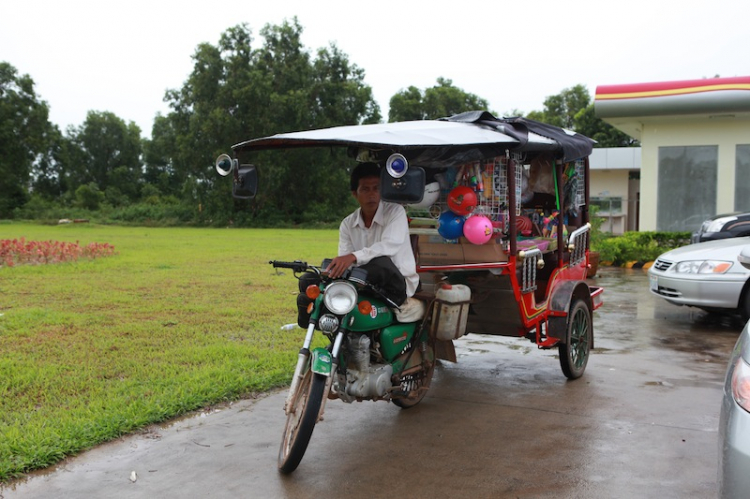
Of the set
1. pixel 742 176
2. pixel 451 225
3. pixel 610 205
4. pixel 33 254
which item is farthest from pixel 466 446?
pixel 610 205

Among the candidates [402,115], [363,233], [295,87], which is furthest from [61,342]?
[402,115]

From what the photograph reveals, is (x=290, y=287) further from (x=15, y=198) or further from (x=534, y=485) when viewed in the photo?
(x=15, y=198)

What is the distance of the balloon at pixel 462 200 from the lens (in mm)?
5344

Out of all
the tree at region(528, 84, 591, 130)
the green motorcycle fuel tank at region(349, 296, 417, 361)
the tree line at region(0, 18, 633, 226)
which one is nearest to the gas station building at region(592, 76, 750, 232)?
the green motorcycle fuel tank at region(349, 296, 417, 361)

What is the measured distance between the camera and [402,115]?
5128cm

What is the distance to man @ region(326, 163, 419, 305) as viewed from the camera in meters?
4.39

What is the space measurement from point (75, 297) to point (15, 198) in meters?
45.3

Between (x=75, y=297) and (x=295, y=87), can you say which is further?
(x=295, y=87)

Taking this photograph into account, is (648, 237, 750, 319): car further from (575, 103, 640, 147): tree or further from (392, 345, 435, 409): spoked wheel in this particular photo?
(575, 103, 640, 147): tree

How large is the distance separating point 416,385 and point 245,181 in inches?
76.8

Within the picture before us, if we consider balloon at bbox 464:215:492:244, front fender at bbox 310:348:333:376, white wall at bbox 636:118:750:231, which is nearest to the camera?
front fender at bbox 310:348:333:376

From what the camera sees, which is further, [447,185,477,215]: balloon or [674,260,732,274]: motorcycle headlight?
[674,260,732,274]: motorcycle headlight

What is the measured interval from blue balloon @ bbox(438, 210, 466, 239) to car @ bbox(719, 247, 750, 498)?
264cm

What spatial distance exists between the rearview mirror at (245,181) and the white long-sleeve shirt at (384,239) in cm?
72
